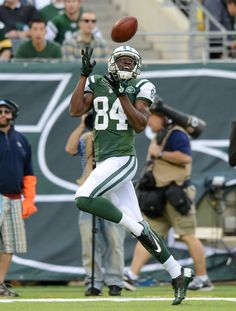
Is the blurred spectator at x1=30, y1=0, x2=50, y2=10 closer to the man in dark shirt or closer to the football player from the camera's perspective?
the man in dark shirt

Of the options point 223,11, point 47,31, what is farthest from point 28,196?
point 223,11

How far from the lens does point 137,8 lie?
660 inches

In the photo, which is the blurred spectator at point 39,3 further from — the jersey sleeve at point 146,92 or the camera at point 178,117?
the jersey sleeve at point 146,92

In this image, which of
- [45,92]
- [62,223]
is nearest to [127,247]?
[62,223]

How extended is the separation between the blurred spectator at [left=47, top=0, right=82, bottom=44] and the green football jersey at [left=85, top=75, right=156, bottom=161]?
17.2ft

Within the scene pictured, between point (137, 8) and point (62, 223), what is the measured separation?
16.9 ft

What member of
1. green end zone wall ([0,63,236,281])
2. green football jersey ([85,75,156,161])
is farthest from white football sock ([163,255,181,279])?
green end zone wall ([0,63,236,281])

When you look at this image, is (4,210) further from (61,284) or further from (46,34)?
(46,34)

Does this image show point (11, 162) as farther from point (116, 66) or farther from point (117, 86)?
point (117, 86)

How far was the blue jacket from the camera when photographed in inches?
423

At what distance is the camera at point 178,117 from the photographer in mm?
11719
